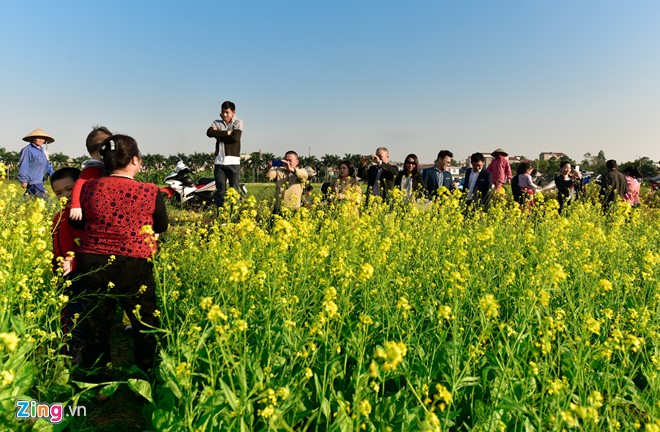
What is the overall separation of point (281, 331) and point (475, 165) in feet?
19.8

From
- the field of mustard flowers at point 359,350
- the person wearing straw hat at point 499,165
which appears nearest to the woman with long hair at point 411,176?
the person wearing straw hat at point 499,165

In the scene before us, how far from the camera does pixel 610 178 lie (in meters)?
8.22

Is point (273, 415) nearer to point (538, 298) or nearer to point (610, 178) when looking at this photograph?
point (538, 298)

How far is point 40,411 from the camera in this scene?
231cm

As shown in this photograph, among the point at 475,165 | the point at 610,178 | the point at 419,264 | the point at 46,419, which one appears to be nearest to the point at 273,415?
the point at 46,419

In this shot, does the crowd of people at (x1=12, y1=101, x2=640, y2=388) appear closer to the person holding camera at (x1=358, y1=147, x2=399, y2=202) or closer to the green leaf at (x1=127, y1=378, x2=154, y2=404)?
the green leaf at (x1=127, y1=378, x2=154, y2=404)

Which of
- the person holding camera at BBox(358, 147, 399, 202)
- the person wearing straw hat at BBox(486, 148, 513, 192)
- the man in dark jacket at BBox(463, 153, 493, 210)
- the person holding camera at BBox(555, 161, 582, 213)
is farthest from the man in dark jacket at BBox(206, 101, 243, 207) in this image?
the person holding camera at BBox(555, 161, 582, 213)

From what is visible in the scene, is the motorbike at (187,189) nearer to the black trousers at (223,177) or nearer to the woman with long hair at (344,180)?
the black trousers at (223,177)

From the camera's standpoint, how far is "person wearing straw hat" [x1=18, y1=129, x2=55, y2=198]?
26.0 ft

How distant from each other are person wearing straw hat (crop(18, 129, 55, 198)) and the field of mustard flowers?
546 cm

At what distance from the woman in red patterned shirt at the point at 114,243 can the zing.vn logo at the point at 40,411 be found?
1.25ft

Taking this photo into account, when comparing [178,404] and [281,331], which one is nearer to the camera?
[178,404]

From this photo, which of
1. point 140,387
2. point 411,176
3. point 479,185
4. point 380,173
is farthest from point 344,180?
point 140,387

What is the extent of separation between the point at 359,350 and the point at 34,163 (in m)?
8.15
